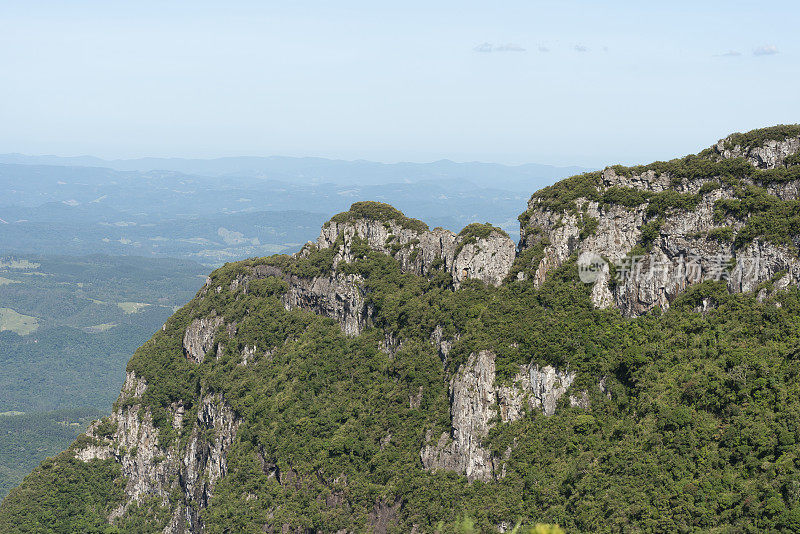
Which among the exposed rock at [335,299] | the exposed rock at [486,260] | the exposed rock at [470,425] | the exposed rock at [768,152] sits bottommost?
A: the exposed rock at [470,425]

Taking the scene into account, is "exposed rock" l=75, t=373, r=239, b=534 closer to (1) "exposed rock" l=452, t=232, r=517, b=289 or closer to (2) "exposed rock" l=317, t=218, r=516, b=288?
(2) "exposed rock" l=317, t=218, r=516, b=288

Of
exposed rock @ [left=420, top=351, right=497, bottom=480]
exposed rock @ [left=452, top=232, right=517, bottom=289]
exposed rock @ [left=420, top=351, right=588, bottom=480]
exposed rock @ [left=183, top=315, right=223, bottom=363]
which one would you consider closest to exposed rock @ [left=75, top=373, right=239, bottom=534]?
exposed rock @ [left=183, top=315, right=223, bottom=363]

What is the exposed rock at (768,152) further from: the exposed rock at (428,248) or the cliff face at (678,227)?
the exposed rock at (428,248)

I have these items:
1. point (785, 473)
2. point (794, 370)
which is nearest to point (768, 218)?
point (794, 370)

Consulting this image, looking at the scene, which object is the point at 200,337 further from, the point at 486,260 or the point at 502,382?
A: the point at 502,382

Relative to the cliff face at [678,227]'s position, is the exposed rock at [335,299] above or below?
below

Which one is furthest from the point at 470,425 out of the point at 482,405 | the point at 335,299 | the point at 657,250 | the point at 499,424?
the point at 335,299

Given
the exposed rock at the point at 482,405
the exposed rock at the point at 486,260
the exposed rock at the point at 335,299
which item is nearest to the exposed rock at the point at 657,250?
the exposed rock at the point at 486,260

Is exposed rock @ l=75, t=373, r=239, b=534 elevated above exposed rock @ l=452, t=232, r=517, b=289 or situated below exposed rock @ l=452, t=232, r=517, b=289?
below
